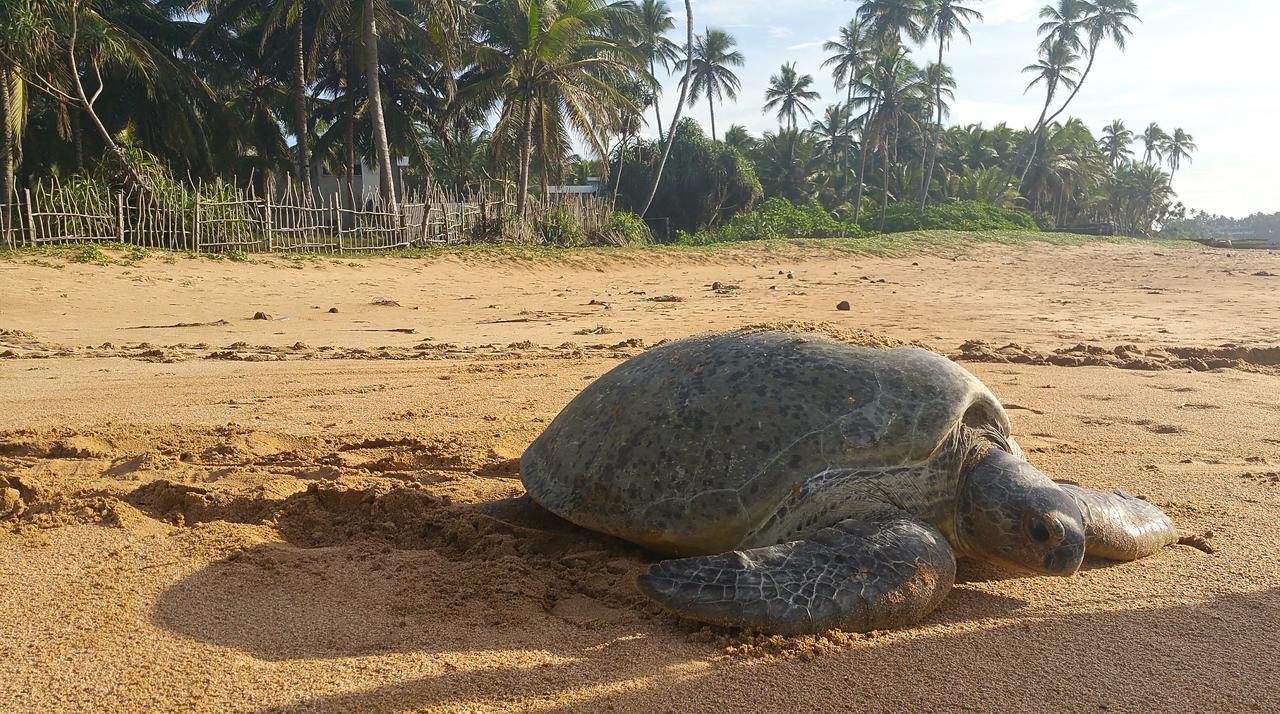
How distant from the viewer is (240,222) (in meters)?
14.0

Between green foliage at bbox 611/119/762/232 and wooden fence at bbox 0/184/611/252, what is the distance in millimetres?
12514

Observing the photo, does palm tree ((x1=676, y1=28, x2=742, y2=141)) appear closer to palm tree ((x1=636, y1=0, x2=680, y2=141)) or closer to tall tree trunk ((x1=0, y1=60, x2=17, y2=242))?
palm tree ((x1=636, y1=0, x2=680, y2=141))

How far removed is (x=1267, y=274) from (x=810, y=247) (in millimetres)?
8803

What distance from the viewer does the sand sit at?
1.82m

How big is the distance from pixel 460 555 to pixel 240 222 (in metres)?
13.4

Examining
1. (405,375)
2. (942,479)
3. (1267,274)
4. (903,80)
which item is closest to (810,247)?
(1267,274)

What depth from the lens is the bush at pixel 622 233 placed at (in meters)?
22.1

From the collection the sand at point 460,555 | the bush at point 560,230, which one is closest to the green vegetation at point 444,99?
the bush at point 560,230

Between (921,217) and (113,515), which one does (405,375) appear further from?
(921,217)

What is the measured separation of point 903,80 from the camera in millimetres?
42594

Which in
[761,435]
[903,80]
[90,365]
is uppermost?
[903,80]

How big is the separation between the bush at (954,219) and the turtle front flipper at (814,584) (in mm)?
29706

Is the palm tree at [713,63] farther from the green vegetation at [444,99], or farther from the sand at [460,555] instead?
the sand at [460,555]

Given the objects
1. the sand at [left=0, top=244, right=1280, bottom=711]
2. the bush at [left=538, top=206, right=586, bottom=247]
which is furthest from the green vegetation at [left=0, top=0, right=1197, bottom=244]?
the sand at [left=0, top=244, right=1280, bottom=711]
